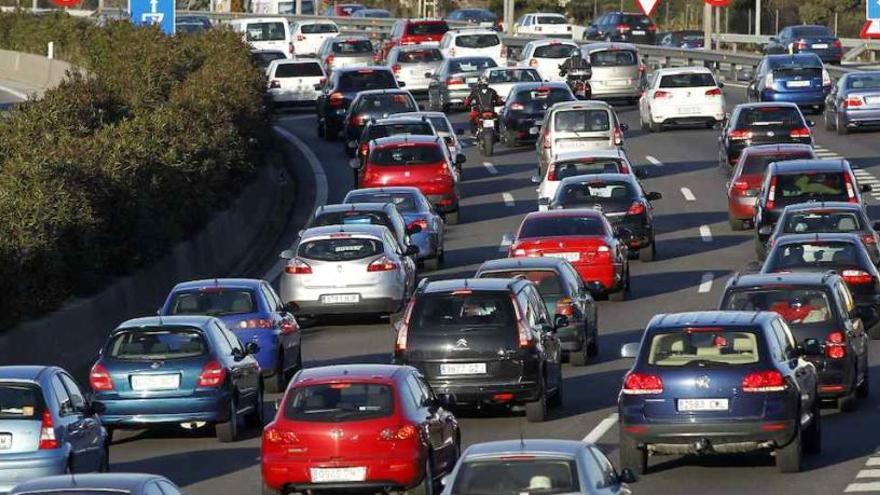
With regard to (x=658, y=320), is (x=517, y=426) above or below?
below

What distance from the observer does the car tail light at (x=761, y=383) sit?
1941cm

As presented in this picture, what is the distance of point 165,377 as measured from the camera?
22375 millimetres

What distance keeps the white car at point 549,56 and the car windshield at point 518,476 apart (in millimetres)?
51223

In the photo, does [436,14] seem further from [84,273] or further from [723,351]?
[723,351]

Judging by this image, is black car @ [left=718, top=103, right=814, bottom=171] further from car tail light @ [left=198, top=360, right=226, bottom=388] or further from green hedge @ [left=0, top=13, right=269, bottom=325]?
car tail light @ [left=198, top=360, right=226, bottom=388]

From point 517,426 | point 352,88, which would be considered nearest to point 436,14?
point 352,88

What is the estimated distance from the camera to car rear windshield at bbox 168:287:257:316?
86.5 feet

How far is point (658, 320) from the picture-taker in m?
20.0

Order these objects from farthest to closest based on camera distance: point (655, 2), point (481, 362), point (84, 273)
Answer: point (655, 2) < point (84, 273) < point (481, 362)

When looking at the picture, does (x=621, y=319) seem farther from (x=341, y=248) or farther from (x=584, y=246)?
(x=341, y=248)

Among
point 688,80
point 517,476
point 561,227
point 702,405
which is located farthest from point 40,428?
point 688,80

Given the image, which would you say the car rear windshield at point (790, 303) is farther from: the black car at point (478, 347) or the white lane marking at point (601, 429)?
the black car at point (478, 347)

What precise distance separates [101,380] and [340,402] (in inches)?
182

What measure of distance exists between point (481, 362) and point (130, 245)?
37.1ft
